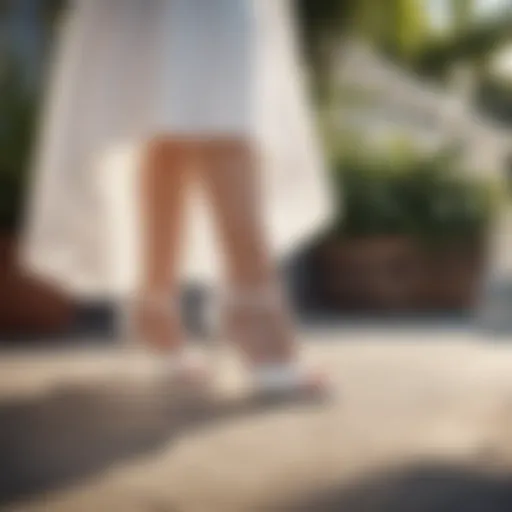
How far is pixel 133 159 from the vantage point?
0.76 metres

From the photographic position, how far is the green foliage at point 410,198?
71 centimetres

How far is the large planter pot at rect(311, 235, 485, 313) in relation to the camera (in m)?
0.71

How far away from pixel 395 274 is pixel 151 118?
9.3 inches

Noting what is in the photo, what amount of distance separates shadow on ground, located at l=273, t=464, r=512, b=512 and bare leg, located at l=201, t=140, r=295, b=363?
0.15 metres

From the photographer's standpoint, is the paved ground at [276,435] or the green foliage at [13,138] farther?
the green foliage at [13,138]

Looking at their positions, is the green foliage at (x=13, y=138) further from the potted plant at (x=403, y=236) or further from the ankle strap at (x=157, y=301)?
the potted plant at (x=403, y=236)

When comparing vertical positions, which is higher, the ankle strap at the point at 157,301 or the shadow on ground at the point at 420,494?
the ankle strap at the point at 157,301

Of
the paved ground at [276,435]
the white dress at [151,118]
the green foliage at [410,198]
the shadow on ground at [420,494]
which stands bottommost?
the shadow on ground at [420,494]

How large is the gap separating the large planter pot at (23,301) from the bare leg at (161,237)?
0.07m

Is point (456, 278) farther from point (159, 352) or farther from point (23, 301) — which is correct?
point (23, 301)

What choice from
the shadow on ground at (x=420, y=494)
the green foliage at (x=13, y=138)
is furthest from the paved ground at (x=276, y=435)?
the green foliage at (x=13, y=138)

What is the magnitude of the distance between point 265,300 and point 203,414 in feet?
0.35

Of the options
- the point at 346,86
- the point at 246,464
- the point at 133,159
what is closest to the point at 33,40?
the point at 133,159

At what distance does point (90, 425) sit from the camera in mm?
702
